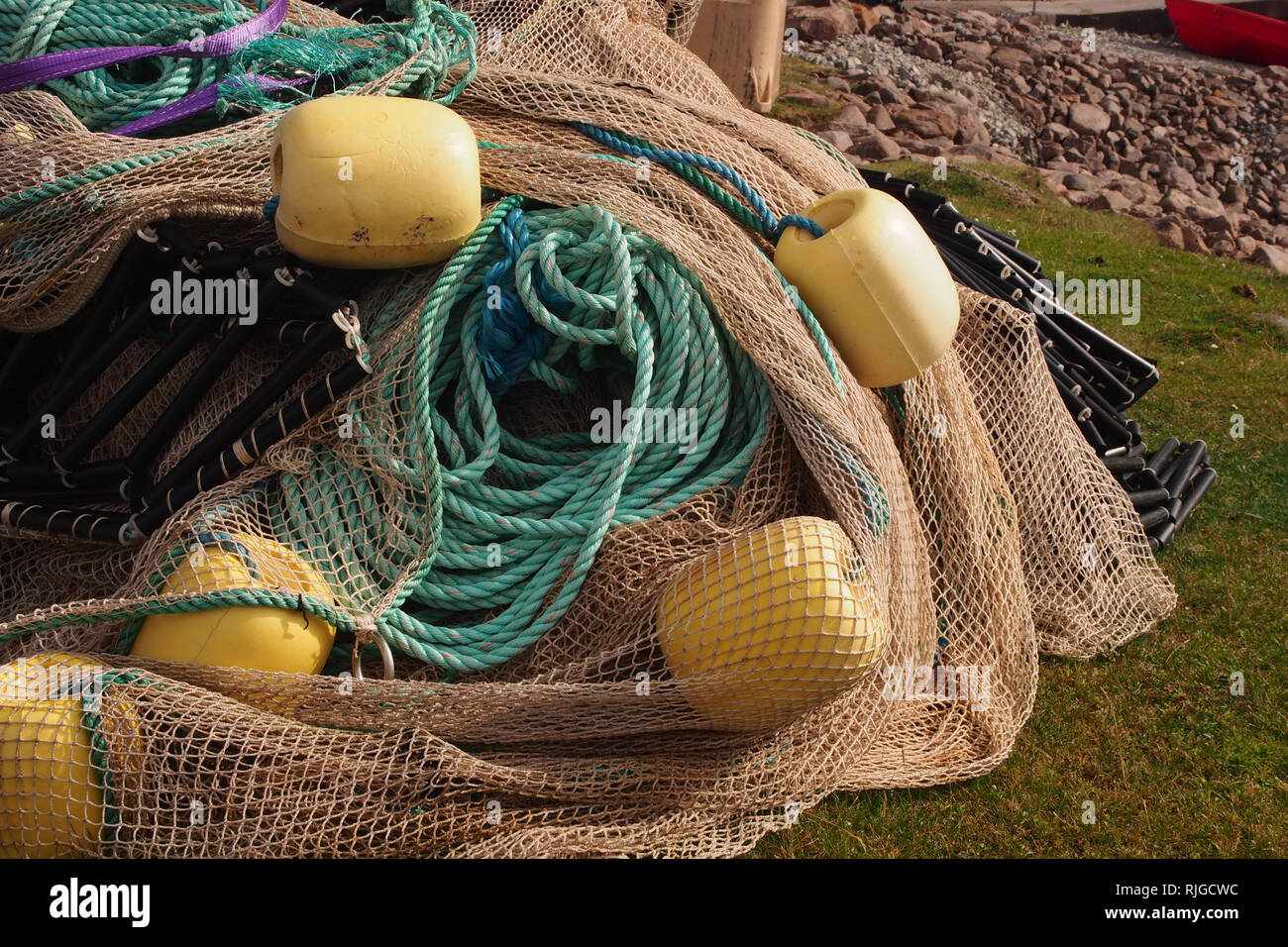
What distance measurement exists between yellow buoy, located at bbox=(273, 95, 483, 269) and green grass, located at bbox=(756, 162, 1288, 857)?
1953 millimetres

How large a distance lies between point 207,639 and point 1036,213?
7775mm

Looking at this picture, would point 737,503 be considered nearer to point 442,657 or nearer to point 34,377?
point 442,657

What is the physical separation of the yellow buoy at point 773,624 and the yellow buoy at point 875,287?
0.69m

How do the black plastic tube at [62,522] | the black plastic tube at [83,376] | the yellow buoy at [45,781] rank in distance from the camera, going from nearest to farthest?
the yellow buoy at [45,781]
the black plastic tube at [62,522]
the black plastic tube at [83,376]

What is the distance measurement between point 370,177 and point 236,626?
125 cm

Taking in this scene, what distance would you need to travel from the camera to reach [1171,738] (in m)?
3.39

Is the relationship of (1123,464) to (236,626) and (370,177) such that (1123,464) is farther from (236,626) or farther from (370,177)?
(236,626)

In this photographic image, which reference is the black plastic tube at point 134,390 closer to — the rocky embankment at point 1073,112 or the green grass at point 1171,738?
the green grass at point 1171,738

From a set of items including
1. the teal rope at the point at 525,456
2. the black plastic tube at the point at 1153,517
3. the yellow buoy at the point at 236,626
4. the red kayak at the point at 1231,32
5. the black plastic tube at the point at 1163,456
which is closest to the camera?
the yellow buoy at the point at 236,626

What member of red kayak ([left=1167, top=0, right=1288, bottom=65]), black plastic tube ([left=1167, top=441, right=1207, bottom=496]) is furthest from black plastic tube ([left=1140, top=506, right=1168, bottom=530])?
red kayak ([left=1167, top=0, right=1288, bottom=65])

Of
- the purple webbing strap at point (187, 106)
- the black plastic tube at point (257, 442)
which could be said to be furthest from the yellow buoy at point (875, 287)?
the purple webbing strap at point (187, 106)

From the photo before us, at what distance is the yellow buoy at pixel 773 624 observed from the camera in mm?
2719

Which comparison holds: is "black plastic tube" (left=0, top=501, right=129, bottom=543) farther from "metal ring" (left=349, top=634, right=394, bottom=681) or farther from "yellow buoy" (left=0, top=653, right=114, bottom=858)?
"metal ring" (left=349, top=634, right=394, bottom=681)

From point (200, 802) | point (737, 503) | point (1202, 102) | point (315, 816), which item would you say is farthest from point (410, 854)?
point (1202, 102)
